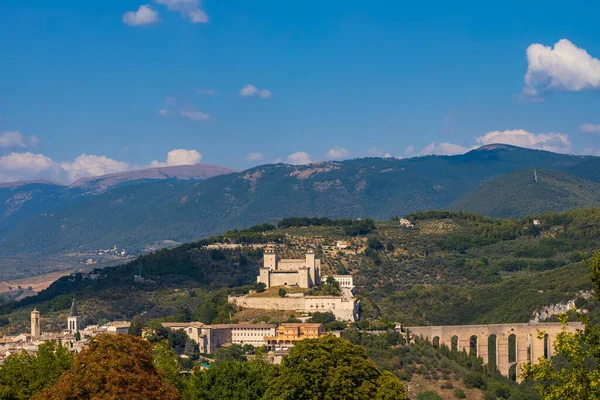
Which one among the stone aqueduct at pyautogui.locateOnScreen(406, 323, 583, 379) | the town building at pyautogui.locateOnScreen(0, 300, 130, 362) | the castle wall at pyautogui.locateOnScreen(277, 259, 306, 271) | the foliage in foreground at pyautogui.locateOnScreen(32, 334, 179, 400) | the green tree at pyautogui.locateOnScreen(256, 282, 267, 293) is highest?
the castle wall at pyautogui.locateOnScreen(277, 259, 306, 271)

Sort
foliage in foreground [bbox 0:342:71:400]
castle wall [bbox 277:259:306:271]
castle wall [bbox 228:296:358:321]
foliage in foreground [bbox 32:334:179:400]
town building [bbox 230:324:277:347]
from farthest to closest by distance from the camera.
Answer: castle wall [bbox 277:259:306:271], castle wall [bbox 228:296:358:321], town building [bbox 230:324:277:347], foliage in foreground [bbox 0:342:71:400], foliage in foreground [bbox 32:334:179:400]

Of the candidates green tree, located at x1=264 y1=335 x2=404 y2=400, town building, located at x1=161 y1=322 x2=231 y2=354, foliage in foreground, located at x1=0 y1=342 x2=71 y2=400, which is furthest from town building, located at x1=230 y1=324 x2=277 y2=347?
green tree, located at x1=264 y1=335 x2=404 y2=400

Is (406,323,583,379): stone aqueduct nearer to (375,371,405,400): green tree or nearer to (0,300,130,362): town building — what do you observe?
(0,300,130,362): town building

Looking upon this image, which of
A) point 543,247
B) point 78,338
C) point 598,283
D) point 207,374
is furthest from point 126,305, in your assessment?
point 598,283

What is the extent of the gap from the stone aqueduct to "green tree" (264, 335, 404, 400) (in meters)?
42.9

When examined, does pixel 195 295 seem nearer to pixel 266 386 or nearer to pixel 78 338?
pixel 78 338

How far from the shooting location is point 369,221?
146m

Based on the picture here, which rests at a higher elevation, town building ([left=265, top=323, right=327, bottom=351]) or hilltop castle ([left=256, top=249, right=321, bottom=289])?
hilltop castle ([left=256, top=249, right=321, bottom=289])

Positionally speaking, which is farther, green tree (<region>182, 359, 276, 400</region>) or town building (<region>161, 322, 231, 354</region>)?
town building (<region>161, 322, 231, 354</region>)

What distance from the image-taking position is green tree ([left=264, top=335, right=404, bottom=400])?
46.9 m

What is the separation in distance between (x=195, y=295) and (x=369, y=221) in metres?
35.2

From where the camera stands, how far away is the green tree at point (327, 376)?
4694 centimetres

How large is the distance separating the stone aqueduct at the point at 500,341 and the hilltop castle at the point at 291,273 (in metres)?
10.8

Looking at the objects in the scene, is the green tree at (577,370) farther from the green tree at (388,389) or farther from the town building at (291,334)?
the town building at (291,334)
